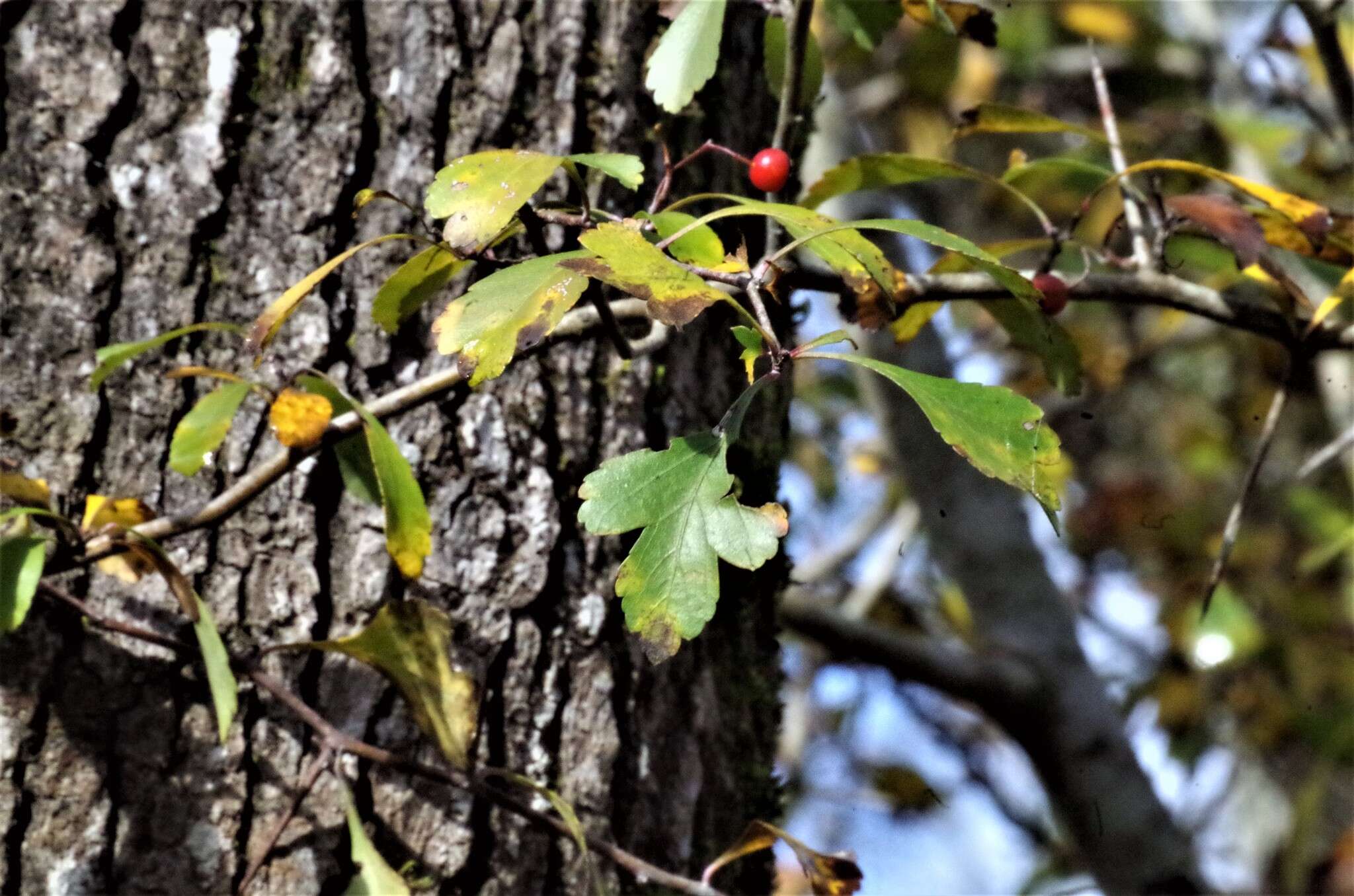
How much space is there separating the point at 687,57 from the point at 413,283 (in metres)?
0.25

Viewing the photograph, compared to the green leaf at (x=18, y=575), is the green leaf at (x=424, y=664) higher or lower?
lower

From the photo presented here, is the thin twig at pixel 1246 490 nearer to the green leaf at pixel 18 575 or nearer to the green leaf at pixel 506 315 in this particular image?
the green leaf at pixel 506 315

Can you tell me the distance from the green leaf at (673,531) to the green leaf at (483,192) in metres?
0.16

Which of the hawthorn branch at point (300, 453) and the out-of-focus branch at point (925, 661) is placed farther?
the out-of-focus branch at point (925, 661)

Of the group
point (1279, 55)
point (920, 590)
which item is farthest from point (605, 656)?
point (1279, 55)

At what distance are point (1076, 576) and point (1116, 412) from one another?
82 centimetres

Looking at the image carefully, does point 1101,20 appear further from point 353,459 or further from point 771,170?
point 353,459

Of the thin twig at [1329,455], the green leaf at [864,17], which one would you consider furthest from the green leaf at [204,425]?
the thin twig at [1329,455]

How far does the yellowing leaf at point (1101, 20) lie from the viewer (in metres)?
4.17

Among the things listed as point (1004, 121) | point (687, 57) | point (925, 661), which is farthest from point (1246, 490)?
point (925, 661)

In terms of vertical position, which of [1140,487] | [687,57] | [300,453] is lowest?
[1140,487]

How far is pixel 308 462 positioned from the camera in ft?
3.42

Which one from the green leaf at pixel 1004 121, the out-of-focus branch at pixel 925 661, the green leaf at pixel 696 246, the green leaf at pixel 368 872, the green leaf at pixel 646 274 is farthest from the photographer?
the out-of-focus branch at pixel 925 661

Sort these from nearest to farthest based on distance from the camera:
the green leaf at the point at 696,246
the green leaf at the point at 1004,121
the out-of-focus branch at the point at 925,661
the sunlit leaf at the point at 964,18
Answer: the green leaf at the point at 696,246 → the sunlit leaf at the point at 964,18 → the green leaf at the point at 1004,121 → the out-of-focus branch at the point at 925,661
